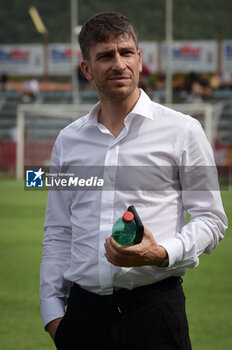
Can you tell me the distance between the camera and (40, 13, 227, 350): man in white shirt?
9.86ft

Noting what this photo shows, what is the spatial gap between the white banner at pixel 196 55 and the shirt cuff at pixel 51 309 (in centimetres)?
4664

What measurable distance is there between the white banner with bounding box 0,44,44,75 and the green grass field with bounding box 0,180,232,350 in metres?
40.0

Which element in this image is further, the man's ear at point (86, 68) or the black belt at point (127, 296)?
the man's ear at point (86, 68)

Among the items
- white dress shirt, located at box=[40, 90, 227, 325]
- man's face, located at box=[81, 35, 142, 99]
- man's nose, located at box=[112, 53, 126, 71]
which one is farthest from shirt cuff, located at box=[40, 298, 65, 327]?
man's nose, located at box=[112, 53, 126, 71]

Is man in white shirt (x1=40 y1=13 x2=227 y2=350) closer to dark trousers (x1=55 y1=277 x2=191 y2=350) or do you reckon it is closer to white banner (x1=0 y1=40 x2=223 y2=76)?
dark trousers (x1=55 y1=277 x2=191 y2=350)

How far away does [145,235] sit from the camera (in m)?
2.74

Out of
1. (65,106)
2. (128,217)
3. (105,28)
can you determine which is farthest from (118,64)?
(65,106)

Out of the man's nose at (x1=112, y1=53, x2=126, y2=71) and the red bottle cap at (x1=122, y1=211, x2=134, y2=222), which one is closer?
the red bottle cap at (x1=122, y1=211, x2=134, y2=222)

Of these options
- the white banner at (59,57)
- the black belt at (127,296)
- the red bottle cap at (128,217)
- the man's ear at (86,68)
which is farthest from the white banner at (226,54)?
the red bottle cap at (128,217)

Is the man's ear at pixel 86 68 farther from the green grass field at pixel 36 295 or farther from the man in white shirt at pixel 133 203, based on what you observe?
the green grass field at pixel 36 295

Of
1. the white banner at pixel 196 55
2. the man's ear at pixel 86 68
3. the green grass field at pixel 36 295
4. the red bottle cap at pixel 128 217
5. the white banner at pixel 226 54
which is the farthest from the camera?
the white banner at pixel 196 55

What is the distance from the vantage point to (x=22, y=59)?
5344 cm

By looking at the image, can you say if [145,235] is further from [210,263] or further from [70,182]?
[210,263]

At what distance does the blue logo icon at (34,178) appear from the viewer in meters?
3.99
